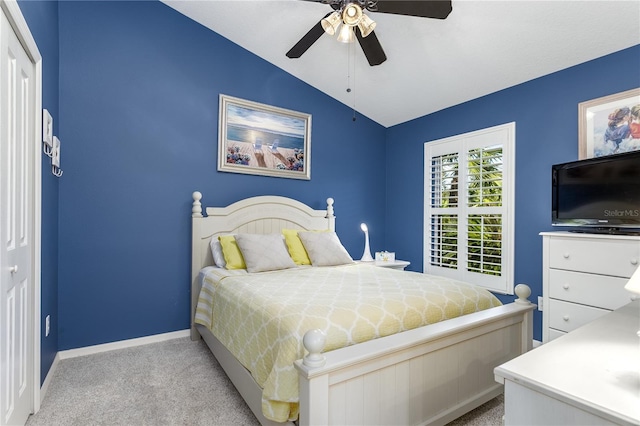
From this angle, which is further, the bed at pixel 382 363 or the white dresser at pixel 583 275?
the white dresser at pixel 583 275

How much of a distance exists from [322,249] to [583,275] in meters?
2.06

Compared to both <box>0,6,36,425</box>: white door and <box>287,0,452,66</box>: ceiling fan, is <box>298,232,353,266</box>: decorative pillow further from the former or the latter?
<box>0,6,36,425</box>: white door

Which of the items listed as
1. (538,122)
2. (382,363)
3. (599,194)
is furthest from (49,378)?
(538,122)

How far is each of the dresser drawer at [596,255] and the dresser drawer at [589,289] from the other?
4 cm

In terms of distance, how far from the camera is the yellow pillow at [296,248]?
3252mm

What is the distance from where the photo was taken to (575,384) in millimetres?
764

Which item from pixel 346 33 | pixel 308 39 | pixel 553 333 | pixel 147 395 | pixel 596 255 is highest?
pixel 308 39

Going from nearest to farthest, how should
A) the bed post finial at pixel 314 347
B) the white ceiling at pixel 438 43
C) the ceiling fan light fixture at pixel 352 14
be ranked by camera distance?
1. the bed post finial at pixel 314 347
2. the ceiling fan light fixture at pixel 352 14
3. the white ceiling at pixel 438 43

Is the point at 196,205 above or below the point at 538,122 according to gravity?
below

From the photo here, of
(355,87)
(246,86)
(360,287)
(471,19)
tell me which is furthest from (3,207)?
(355,87)

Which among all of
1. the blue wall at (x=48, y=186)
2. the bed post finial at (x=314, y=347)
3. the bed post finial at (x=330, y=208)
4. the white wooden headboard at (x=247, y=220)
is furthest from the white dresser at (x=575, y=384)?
the bed post finial at (x=330, y=208)

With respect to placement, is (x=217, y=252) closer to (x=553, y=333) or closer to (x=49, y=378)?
(x=49, y=378)

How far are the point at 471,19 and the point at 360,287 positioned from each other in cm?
224

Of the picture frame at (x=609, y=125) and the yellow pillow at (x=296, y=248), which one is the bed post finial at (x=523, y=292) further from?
the yellow pillow at (x=296, y=248)
